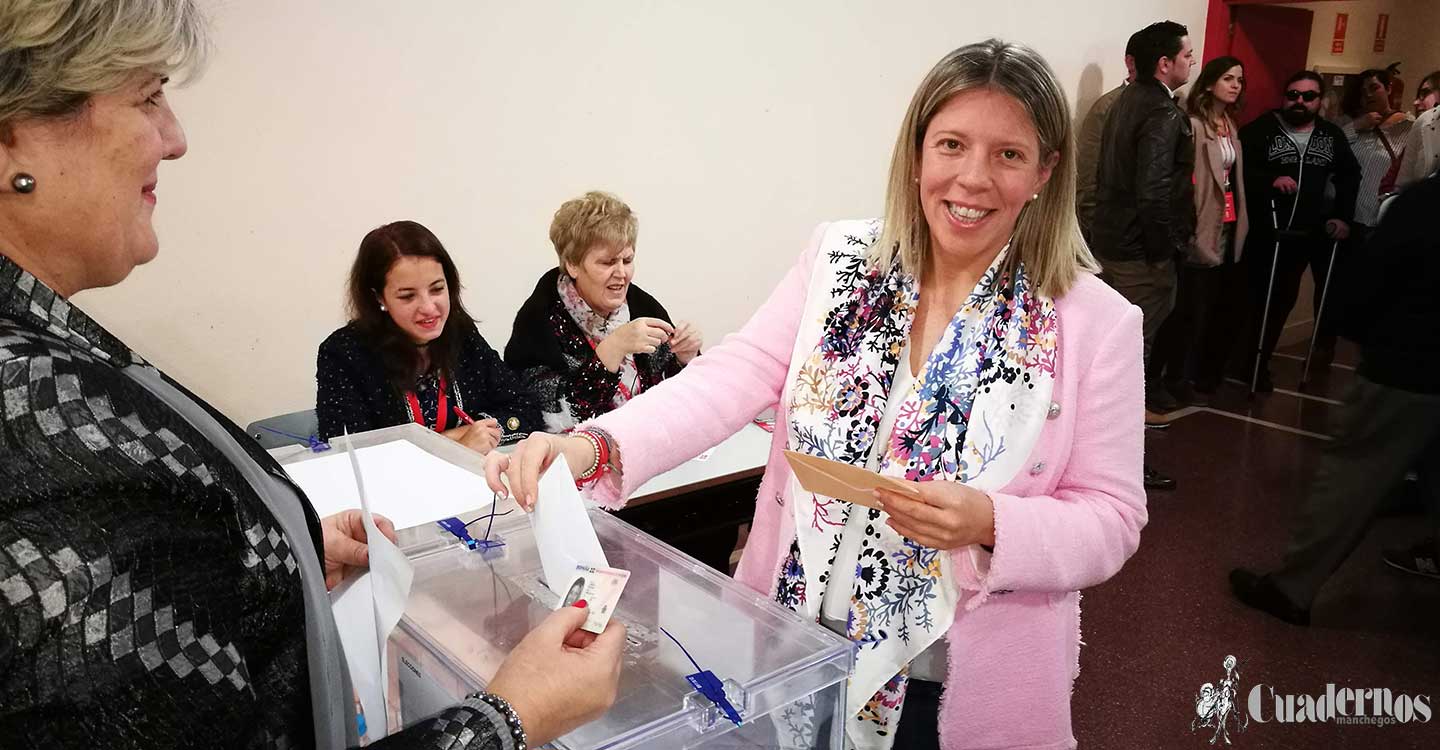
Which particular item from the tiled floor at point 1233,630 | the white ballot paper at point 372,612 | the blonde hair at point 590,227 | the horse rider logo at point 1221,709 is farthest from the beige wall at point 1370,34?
the white ballot paper at point 372,612

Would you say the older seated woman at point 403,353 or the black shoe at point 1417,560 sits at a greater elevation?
the older seated woman at point 403,353

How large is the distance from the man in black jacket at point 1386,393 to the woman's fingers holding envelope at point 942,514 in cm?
235

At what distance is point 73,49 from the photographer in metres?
0.67

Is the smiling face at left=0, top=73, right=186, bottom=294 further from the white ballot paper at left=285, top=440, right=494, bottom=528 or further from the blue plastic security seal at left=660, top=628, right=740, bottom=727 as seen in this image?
the white ballot paper at left=285, top=440, right=494, bottom=528

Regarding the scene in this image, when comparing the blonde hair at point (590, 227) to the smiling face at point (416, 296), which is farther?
the blonde hair at point (590, 227)

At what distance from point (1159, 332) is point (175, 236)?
18.0ft

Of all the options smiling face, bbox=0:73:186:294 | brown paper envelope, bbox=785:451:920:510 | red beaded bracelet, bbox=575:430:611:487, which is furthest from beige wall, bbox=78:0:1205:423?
brown paper envelope, bbox=785:451:920:510

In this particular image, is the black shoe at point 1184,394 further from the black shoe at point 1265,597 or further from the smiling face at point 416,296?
the smiling face at point 416,296

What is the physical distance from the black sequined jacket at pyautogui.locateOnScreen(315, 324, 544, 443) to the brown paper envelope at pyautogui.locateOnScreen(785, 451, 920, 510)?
1.68m

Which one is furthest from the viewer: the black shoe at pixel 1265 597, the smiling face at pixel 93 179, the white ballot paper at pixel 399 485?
the black shoe at pixel 1265 597

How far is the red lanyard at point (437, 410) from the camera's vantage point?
8.68ft

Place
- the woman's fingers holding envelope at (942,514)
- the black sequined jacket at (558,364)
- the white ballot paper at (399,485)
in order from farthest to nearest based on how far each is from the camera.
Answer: the black sequined jacket at (558,364)
the white ballot paper at (399,485)
the woman's fingers holding envelope at (942,514)

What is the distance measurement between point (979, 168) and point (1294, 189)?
5.48 metres

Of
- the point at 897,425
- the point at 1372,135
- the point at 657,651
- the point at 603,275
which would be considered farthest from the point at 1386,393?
the point at 1372,135
